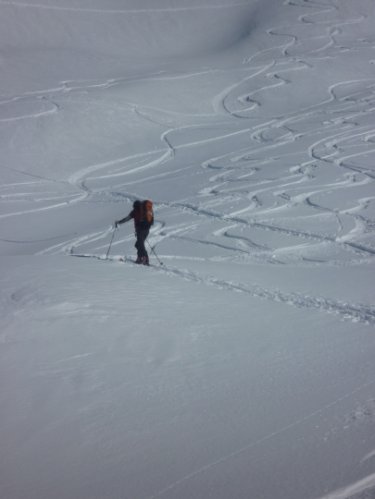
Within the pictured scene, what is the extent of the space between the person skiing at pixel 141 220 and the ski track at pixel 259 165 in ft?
2.71

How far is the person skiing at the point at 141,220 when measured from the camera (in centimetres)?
1052

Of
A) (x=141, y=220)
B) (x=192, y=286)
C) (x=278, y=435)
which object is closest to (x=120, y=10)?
(x=141, y=220)

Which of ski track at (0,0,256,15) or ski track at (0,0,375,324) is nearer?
ski track at (0,0,375,324)

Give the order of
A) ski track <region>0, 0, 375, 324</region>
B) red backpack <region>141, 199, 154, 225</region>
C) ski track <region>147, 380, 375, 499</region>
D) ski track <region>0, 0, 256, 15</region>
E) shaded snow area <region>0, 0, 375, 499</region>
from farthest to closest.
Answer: ski track <region>0, 0, 256, 15</region> → ski track <region>0, 0, 375, 324</region> → red backpack <region>141, 199, 154, 225</region> → shaded snow area <region>0, 0, 375, 499</region> → ski track <region>147, 380, 375, 499</region>

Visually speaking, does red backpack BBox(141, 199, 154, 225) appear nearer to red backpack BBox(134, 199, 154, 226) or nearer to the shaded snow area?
red backpack BBox(134, 199, 154, 226)

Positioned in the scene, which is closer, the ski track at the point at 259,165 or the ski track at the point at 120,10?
the ski track at the point at 259,165

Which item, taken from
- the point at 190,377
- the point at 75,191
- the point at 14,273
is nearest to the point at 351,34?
the point at 75,191

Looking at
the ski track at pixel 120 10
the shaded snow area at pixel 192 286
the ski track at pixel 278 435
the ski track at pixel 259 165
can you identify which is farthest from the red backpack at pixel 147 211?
the ski track at pixel 120 10

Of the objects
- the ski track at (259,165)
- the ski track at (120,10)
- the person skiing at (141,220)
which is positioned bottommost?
the ski track at (259,165)

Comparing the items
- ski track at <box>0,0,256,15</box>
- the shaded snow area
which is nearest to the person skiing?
the shaded snow area

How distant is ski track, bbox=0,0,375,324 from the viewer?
12.6 meters

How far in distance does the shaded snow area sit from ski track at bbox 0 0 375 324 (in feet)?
0.29

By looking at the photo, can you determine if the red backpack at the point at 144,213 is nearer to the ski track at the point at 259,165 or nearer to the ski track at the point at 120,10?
the ski track at the point at 259,165

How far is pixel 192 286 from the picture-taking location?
8867mm
